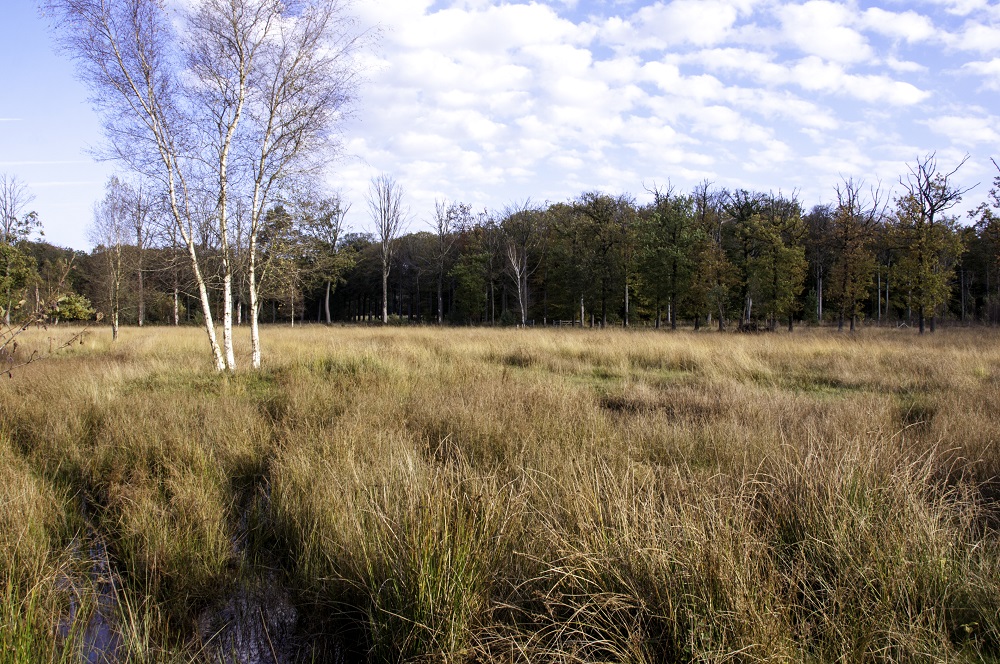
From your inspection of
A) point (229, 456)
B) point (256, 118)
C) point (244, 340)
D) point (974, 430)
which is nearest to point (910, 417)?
point (974, 430)

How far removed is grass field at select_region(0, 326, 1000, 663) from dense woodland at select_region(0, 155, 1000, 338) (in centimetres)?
197

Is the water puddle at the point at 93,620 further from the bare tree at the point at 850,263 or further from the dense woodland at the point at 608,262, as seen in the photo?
the bare tree at the point at 850,263

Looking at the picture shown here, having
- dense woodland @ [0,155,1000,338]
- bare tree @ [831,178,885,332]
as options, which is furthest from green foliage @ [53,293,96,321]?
bare tree @ [831,178,885,332]

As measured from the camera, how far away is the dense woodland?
13352mm

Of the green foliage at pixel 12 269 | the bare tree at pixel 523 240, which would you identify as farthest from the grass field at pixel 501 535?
the bare tree at pixel 523 240

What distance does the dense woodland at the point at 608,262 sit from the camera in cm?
1335

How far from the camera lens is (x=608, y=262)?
39.3 metres

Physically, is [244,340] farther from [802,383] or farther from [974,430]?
[974,430]

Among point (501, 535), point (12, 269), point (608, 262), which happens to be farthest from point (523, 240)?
point (501, 535)

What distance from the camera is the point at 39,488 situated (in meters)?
4.51

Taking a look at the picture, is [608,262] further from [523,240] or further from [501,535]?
[501,535]

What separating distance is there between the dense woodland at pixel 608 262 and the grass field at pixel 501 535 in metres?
1.97

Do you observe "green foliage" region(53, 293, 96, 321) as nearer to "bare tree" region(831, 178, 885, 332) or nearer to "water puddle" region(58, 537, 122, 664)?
"water puddle" region(58, 537, 122, 664)

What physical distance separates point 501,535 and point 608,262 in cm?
3767
